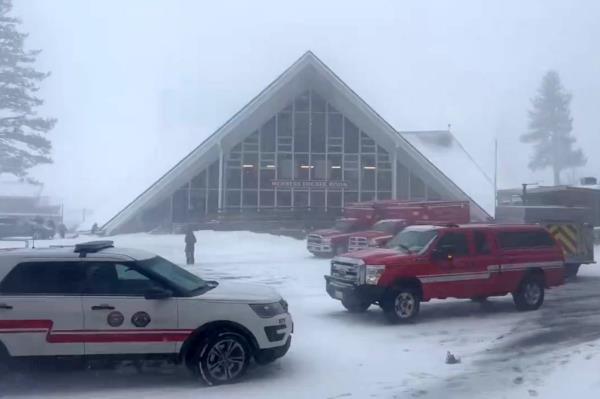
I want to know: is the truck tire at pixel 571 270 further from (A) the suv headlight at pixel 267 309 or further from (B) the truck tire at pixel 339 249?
(A) the suv headlight at pixel 267 309

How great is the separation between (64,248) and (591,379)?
681cm

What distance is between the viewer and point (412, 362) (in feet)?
32.2

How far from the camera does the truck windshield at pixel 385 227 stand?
1044 inches

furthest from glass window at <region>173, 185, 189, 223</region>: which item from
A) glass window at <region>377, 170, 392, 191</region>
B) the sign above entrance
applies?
glass window at <region>377, 170, 392, 191</region>

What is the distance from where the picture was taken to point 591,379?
864 centimetres

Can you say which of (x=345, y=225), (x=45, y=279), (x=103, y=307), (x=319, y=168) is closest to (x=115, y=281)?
(x=103, y=307)

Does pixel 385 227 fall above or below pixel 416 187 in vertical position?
below

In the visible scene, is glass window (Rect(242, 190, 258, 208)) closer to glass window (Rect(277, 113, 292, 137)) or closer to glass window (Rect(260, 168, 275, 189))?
glass window (Rect(260, 168, 275, 189))

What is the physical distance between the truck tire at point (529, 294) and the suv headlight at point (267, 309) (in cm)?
697

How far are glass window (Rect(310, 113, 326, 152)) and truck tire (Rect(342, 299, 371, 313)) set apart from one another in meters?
25.8

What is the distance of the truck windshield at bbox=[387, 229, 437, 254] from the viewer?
44.9ft

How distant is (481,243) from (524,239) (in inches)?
46.4

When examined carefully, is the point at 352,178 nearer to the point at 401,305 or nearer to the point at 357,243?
the point at 357,243

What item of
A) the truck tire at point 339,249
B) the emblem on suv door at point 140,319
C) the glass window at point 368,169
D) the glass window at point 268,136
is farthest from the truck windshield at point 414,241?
the glass window at point 368,169
